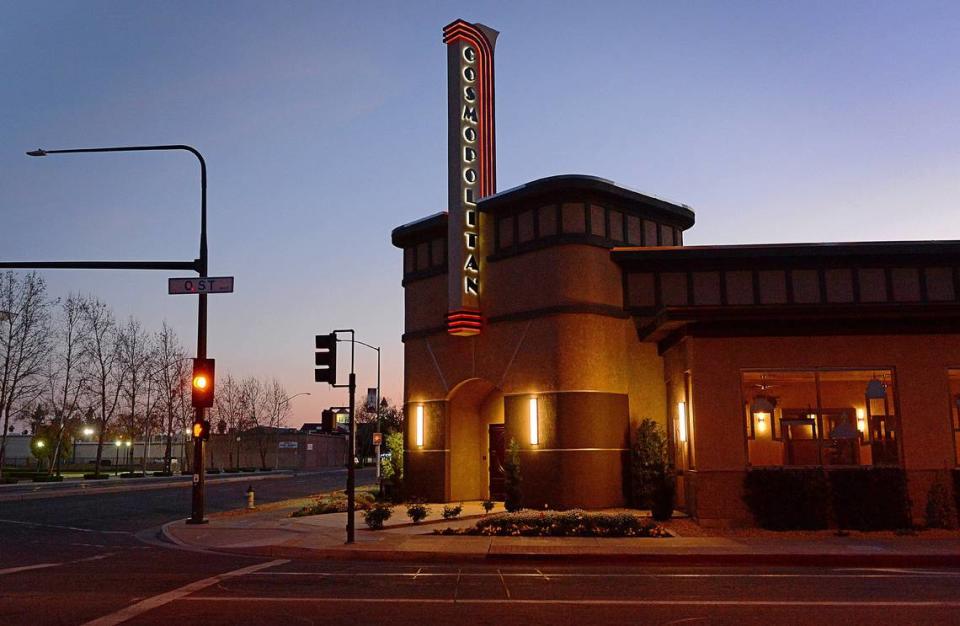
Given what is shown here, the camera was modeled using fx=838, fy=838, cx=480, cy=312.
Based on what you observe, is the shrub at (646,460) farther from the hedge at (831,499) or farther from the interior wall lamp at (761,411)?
the hedge at (831,499)

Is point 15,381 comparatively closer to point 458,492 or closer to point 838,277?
point 458,492

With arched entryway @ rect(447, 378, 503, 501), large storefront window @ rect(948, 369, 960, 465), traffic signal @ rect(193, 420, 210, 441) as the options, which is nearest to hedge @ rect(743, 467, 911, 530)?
large storefront window @ rect(948, 369, 960, 465)

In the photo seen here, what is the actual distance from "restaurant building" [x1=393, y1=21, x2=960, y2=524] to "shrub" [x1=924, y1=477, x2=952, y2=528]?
0.91 ft

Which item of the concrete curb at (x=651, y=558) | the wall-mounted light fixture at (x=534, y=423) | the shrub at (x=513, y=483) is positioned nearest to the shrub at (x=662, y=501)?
the shrub at (x=513, y=483)

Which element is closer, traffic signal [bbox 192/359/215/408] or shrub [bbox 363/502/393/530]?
shrub [bbox 363/502/393/530]

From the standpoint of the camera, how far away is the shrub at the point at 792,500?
2002 centimetres

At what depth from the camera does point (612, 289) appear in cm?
2709

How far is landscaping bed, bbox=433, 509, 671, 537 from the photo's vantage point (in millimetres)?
19297

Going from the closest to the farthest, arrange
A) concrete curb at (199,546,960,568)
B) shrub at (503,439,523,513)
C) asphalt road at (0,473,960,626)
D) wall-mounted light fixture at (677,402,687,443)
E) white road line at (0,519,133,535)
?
asphalt road at (0,473,960,626), concrete curb at (199,546,960,568), white road line at (0,519,133,535), wall-mounted light fixture at (677,402,687,443), shrub at (503,439,523,513)

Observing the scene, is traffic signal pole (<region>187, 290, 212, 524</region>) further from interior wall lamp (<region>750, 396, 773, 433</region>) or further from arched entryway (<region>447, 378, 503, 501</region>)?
interior wall lamp (<region>750, 396, 773, 433</region>)

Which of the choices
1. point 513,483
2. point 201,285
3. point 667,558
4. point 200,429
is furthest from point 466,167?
point 667,558

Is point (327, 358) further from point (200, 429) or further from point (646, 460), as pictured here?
point (646, 460)

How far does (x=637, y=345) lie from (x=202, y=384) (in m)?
13.4

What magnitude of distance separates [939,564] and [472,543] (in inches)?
358
